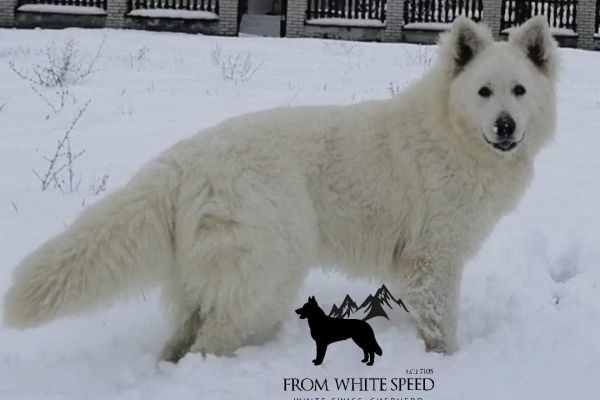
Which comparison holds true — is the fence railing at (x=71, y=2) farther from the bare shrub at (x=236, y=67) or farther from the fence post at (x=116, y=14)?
the bare shrub at (x=236, y=67)

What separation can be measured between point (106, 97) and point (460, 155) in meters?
6.30

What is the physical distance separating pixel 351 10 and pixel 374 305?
1895cm

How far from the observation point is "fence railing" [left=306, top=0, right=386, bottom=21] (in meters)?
22.0

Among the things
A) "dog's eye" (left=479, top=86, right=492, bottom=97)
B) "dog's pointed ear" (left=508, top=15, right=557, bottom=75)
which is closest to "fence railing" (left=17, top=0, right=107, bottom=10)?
"dog's pointed ear" (left=508, top=15, right=557, bottom=75)

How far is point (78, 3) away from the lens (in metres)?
21.5

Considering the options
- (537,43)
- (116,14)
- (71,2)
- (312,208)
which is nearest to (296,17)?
(116,14)

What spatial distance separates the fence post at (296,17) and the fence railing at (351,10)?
207mm

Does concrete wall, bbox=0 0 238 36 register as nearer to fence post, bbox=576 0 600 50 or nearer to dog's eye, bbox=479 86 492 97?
fence post, bbox=576 0 600 50

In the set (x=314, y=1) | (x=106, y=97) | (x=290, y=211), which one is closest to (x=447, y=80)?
(x=290, y=211)

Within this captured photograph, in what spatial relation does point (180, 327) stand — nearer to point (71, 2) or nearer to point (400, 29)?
point (400, 29)

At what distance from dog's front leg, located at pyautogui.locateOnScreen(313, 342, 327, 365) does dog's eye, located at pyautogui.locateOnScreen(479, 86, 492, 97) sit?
4.68ft

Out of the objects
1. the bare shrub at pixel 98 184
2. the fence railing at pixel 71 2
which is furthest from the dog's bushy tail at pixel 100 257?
the fence railing at pixel 71 2

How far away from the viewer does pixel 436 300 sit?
148 inches

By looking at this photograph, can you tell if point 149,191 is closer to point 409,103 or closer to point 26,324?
point 26,324
